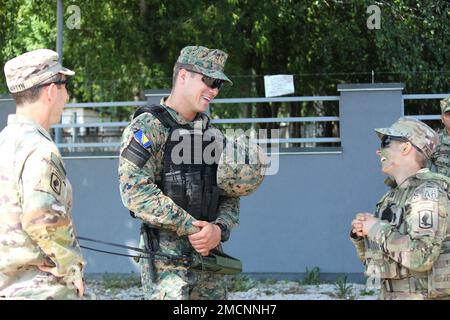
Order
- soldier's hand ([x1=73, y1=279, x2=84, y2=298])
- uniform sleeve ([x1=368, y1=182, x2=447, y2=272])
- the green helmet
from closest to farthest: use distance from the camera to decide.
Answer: soldier's hand ([x1=73, y1=279, x2=84, y2=298])
uniform sleeve ([x1=368, y1=182, x2=447, y2=272])
the green helmet

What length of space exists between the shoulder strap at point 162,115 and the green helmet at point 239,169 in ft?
0.99

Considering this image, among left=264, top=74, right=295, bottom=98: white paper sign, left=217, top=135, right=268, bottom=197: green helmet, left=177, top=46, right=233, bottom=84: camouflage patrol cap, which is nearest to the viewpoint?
left=217, top=135, right=268, bottom=197: green helmet

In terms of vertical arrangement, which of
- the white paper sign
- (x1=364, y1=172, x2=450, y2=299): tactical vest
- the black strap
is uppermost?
the white paper sign

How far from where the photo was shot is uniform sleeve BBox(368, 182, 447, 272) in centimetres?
332

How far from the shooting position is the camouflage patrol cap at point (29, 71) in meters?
3.01

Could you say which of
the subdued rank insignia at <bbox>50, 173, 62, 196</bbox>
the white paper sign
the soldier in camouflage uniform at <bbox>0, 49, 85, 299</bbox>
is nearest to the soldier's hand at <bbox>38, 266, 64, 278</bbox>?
the soldier in camouflage uniform at <bbox>0, 49, 85, 299</bbox>

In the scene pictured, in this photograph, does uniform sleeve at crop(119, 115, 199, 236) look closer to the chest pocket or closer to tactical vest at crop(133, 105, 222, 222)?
tactical vest at crop(133, 105, 222, 222)

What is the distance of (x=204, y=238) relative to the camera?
12.0 feet

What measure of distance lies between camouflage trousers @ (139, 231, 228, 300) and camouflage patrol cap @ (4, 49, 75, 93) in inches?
44.1

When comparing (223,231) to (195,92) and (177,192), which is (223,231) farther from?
(195,92)

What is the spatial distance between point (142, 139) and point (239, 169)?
528 mm

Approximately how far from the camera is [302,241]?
27.1 feet
